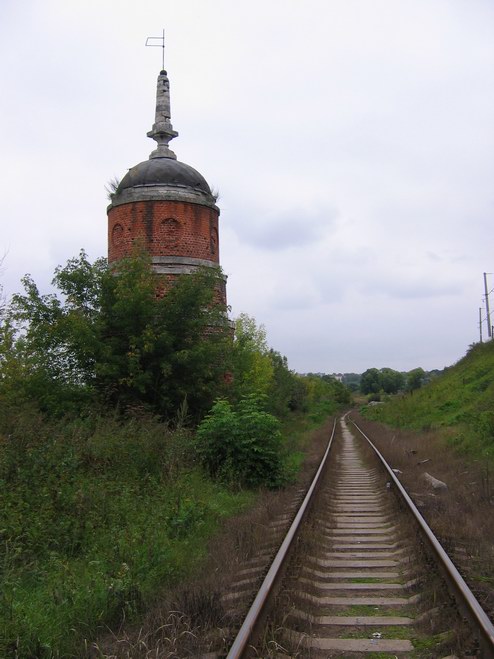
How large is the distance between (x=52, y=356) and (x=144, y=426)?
5653 millimetres

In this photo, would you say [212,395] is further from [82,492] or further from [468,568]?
[468,568]

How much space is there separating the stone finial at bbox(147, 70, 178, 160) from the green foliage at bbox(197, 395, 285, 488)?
1468 cm

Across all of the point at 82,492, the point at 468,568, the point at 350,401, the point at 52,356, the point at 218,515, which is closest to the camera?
the point at 468,568

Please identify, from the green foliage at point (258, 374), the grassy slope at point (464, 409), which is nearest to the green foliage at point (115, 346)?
the green foliage at point (258, 374)

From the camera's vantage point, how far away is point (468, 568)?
623 cm

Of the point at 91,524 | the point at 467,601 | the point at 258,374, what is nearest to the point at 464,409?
the point at 258,374

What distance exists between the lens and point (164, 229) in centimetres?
2172

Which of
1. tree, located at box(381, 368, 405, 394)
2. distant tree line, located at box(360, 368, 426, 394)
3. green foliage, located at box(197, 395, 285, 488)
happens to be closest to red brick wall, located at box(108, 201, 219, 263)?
green foliage, located at box(197, 395, 285, 488)

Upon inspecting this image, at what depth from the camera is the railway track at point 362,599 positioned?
4.54m

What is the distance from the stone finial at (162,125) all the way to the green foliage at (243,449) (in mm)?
14683

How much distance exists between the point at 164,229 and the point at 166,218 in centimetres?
41

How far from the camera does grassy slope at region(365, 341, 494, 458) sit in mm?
16328

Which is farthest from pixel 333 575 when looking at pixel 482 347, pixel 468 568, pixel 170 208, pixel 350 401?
pixel 350 401

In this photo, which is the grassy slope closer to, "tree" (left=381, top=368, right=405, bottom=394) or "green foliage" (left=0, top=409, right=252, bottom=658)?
"green foliage" (left=0, top=409, right=252, bottom=658)
